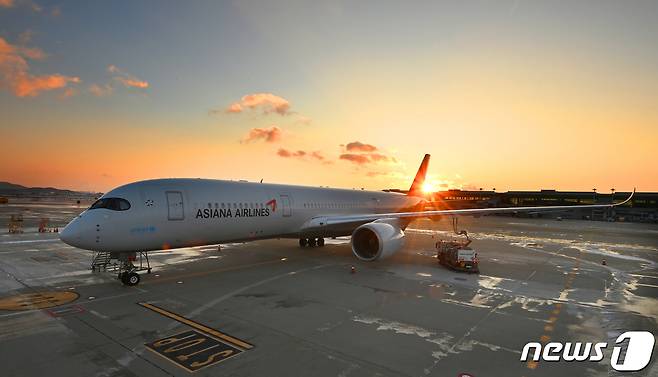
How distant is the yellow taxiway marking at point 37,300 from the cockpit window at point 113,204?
2.88 m

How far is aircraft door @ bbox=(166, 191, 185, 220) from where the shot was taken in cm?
1318

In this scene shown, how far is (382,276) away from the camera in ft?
47.1

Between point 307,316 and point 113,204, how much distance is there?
7.93 meters

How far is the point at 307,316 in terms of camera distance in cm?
929

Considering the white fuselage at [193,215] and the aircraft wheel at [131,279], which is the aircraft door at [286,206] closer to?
the white fuselage at [193,215]

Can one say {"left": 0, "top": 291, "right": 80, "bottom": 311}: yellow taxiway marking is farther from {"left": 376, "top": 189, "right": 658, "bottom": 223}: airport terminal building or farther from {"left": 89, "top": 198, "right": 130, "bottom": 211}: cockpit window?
{"left": 376, "top": 189, "right": 658, "bottom": 223}: airport terminal building

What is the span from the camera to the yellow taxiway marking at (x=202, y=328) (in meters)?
7.45

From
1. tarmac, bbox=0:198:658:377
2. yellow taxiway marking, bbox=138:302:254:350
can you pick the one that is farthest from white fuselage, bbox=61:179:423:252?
yellow taxiway marking, bbox=138:302:254:350

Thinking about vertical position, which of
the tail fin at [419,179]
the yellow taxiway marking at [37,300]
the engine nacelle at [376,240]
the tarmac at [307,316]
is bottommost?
the tarmac at [307,316]

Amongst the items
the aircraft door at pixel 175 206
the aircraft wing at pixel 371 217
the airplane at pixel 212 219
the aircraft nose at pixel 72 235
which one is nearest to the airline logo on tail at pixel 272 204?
the airplane at pixel 212 219

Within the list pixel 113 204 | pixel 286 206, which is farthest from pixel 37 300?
pixel 286 206

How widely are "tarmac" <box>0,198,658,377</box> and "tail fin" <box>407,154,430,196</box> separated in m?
15.3

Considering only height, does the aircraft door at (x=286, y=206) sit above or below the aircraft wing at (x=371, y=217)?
above

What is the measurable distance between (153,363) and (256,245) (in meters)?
16.2
